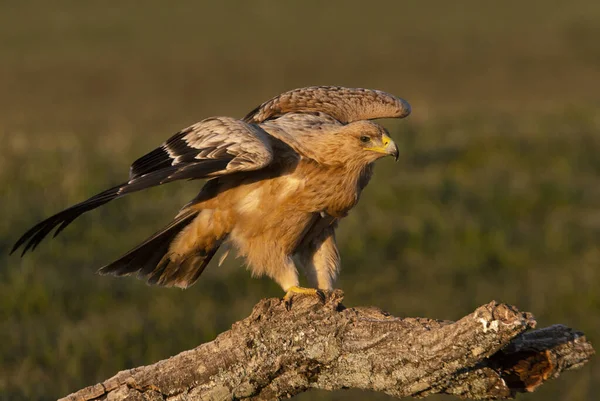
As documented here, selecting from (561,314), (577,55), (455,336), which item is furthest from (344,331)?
(577,55)

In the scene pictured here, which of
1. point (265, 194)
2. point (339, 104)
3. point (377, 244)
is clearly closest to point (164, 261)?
point (265, 194)

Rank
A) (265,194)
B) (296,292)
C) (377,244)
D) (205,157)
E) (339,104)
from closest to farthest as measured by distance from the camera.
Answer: (205,157), (296,292), (265,194), (339,104), (377,244)

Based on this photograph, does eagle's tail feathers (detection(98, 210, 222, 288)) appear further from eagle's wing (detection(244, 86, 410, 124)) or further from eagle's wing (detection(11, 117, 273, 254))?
eagle's wing (detection(244, 86, 410, 124))

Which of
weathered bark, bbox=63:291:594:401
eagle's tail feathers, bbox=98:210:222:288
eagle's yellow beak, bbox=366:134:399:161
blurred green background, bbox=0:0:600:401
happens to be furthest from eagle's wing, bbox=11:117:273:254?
blurred green background, bbox=0:0:600:401

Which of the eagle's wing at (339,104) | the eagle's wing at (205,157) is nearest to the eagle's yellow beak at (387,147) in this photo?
the eagle's wing at (205,157)

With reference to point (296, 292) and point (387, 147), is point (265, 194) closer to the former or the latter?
point (296, 292)

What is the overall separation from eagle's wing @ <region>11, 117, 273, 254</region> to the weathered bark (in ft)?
2.65

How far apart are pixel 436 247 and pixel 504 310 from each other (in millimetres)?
5719

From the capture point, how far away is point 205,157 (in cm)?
576

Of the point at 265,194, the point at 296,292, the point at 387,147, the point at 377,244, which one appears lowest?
the point at 377,244

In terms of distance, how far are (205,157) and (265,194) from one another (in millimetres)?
487

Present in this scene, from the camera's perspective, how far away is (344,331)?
498cm

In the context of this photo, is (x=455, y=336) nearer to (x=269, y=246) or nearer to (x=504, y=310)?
(x=504, y=310)

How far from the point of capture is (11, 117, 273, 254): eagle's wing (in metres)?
5.57
